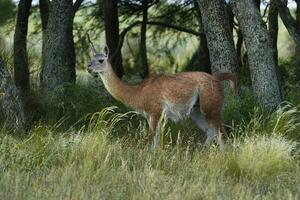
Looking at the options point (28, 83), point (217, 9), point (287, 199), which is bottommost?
point (287, 199)

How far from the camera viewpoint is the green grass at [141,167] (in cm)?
733

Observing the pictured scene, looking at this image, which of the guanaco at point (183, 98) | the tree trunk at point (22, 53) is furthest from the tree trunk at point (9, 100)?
the tree trunk at point (22, 53)

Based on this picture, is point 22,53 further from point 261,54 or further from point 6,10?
point 6,10

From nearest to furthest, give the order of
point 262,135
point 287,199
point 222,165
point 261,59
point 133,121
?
point 287,199 → point 222,165 → point 262,135 → point 261,59 → point 133,121

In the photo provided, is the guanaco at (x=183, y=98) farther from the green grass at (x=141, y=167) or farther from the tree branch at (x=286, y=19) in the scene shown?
the tree branch at (x=286, y=19)

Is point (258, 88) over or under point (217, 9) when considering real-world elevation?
under

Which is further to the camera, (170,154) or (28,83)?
(28,83)

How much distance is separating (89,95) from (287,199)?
627 cm

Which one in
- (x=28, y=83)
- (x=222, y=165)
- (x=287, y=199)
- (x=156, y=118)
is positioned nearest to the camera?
(x=287, y=199)

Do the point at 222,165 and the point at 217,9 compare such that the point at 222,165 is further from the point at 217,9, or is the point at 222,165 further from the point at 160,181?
the point at 217,9

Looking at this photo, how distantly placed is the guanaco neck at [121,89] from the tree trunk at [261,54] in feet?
6.68

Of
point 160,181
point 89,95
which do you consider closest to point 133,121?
point 89,95

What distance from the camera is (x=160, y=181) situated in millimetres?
7707

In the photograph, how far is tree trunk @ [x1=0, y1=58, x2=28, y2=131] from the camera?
10484mm
